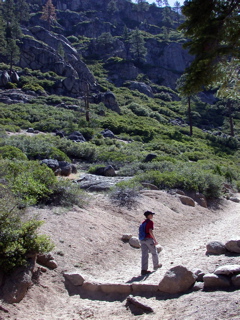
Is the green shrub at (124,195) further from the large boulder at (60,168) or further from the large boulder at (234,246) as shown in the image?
the large boulder at (234,246)

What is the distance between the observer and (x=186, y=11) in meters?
6.75

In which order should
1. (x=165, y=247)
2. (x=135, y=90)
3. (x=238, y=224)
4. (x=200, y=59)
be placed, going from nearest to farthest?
(x=200, y=59)
(x=165, y=247)
(x=238, y=224)
(x=135, y=90)

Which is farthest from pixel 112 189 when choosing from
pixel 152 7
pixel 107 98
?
pixel 152 7

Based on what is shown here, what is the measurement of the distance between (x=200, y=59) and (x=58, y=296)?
5.97 meters

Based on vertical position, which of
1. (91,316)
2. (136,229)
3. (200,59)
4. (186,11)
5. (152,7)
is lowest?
(136,229)

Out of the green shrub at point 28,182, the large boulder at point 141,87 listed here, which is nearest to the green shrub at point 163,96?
the large boulder at point 141,87

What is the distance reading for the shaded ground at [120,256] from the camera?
388 cm

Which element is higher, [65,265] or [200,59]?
[200,59]

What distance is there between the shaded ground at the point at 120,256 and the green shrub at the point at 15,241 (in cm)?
55

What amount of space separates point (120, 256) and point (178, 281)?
241cm

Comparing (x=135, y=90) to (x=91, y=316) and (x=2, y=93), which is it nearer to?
(x=2, y=93)

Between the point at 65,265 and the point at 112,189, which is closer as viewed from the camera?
the point at 65,265

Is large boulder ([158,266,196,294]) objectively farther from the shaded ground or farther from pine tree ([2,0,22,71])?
pine tree ([2,0,22,71])

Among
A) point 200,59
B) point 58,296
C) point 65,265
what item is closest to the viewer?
point 58,296
